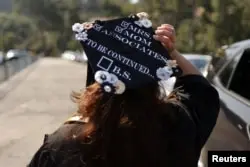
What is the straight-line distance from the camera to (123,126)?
1.95 m

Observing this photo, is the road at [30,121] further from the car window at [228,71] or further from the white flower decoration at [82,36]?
the white flower decoration at [82,36]

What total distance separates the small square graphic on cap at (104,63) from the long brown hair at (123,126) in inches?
2.5

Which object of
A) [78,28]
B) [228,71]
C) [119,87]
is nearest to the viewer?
[119,87]

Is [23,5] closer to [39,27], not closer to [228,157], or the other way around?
[39,27]

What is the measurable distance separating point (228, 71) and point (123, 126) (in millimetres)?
3370

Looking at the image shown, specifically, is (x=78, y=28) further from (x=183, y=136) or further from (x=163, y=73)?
(x=183, y=136)

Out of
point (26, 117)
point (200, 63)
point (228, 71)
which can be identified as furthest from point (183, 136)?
point (200, 63)

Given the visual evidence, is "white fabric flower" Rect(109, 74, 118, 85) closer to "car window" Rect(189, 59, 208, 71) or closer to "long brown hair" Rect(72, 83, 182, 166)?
"long brown hair" Rect(72, 83, 182, 166)

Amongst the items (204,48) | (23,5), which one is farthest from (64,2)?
(204,48)

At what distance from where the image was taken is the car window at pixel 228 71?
5070 mm

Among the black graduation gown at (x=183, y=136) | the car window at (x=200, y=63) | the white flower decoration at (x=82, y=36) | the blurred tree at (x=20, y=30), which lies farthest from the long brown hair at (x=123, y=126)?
the blurred tree at (x=20, y=30)

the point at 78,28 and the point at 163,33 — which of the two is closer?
the point at 78,28

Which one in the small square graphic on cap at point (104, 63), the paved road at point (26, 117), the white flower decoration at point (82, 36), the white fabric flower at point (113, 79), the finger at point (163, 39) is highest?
the white flower decoration at point (82, 36)

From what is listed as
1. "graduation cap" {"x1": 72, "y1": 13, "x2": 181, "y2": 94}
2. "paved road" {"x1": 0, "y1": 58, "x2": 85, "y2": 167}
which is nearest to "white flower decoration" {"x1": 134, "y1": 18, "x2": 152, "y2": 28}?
"graduation cap" {"x1": 72, "y1": 13, "x2": 181, "y2": 94}
